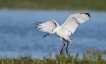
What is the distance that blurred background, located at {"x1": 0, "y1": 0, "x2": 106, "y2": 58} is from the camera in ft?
56.7

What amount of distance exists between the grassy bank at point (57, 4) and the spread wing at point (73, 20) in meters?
22.6

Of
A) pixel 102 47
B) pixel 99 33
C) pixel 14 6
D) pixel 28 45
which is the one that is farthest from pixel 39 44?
pixel 14 6

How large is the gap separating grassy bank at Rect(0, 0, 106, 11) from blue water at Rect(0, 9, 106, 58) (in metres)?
0.54

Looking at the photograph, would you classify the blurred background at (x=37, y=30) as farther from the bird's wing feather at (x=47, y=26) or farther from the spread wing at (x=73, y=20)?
the spread wing at (x=73, y=20)

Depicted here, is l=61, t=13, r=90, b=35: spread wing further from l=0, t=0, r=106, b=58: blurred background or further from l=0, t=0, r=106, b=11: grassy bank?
l=0, t=0, r=106, b=11: grassy bank

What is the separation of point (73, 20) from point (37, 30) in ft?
43.0

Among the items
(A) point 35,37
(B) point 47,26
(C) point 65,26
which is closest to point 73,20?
(C) point 65,26

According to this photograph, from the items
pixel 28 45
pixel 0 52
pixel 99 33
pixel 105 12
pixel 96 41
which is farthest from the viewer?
pixel 105 12

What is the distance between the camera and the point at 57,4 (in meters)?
37.2

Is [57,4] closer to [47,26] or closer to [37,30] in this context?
[37,30]

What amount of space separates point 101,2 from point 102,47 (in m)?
18.9

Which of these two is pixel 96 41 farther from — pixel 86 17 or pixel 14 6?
pixel 14 6

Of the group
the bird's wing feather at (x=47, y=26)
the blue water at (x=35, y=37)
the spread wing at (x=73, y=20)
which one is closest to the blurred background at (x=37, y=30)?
the blue water at (x=35, y=37)

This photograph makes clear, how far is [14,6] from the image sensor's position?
35688mm
